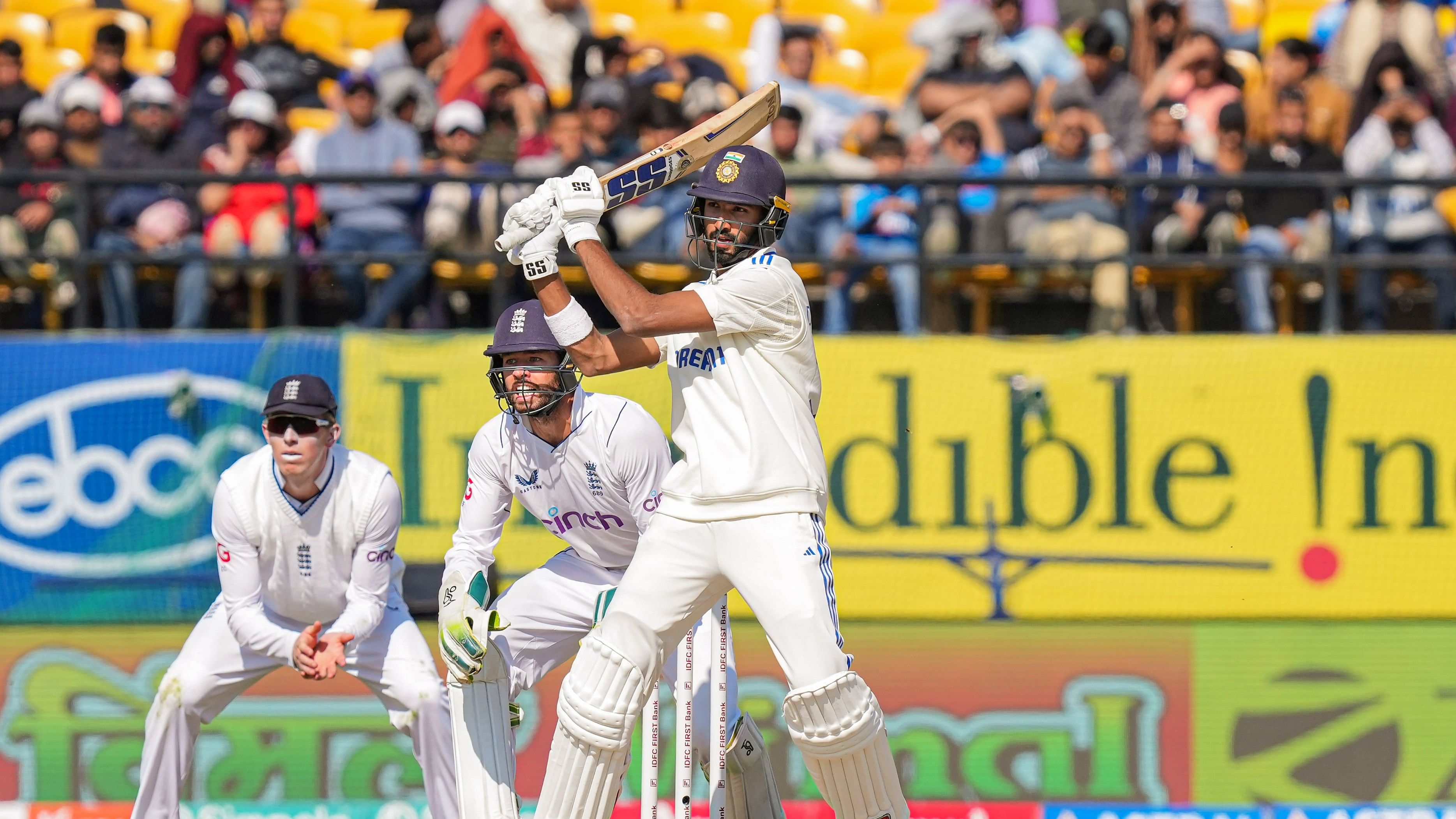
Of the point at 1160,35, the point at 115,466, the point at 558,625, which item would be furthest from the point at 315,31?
the point at 558,625

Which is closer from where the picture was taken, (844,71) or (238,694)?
(238,694)

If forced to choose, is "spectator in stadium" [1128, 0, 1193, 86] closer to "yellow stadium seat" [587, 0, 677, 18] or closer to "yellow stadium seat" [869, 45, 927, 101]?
"yellow stadium seat" [869, 45, 927, 101]

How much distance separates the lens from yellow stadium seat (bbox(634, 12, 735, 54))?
11.4 meters

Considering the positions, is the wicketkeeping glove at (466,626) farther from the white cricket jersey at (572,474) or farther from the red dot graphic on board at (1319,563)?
the red dot graphic on board at (1319,563)

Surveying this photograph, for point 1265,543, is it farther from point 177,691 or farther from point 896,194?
point 177,691

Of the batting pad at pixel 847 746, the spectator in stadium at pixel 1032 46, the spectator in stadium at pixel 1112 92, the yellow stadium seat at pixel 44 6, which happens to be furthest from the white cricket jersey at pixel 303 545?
the yellow stadium seat at pixel 44 6

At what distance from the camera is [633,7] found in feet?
38.8

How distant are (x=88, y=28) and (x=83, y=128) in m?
2.77

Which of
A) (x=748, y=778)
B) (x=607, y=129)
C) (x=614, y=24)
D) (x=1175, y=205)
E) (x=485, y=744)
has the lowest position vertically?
(x=748, y=778)

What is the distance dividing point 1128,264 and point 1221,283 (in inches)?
37.8

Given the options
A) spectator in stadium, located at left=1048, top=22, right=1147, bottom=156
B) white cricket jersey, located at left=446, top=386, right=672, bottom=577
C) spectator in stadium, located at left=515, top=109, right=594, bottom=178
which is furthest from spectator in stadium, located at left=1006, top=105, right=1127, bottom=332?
white cricket jersey, located at left=446, top=386, right=672, bottom=577

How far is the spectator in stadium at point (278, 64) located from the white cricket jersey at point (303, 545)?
4.36 m

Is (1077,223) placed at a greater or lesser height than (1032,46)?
lesser

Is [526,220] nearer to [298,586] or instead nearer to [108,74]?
[298,586]
